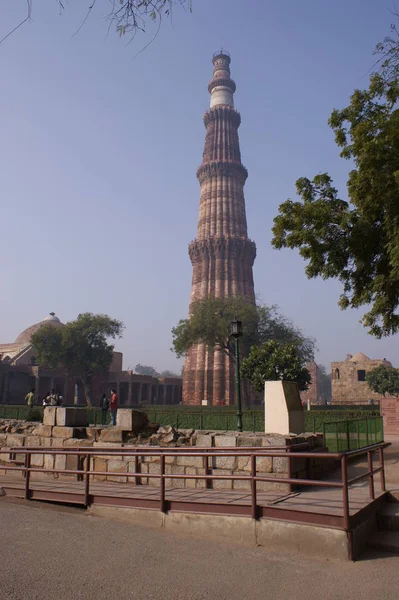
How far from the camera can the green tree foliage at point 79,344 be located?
157 ft

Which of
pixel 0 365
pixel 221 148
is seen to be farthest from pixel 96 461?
pixel 221 148

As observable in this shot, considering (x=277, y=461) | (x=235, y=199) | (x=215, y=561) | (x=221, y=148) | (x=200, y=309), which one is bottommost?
(x=215, y=561)

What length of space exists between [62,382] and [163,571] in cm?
5509

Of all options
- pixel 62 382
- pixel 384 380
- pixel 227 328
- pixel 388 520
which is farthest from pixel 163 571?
pixel 62 382

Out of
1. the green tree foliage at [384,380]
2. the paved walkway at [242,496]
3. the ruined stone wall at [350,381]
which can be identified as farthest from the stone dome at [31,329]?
the paved walkway at [242,496]

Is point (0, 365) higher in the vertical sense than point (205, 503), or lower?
higher

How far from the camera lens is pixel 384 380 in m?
51.9

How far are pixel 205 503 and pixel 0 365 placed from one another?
166 ft

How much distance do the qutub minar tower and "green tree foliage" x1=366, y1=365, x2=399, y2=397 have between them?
16039mm

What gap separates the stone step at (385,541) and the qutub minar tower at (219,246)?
172 ft

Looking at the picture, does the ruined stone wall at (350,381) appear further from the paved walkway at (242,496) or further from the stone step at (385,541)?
the stone step at (385,541)

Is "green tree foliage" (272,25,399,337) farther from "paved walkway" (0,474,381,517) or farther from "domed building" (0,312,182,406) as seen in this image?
"domed building" (0,312,182,406)

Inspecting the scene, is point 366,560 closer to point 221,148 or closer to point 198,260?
point 198,260

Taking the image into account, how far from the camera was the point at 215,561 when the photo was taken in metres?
4.68
